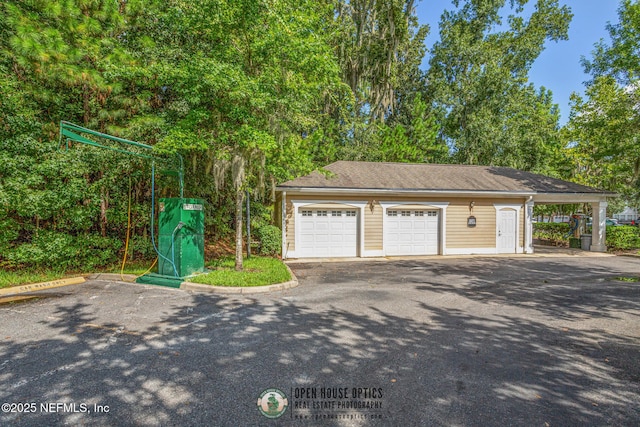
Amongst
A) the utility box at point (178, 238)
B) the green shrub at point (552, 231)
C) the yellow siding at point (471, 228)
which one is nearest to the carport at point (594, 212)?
the yellow siding at point (471, 228)

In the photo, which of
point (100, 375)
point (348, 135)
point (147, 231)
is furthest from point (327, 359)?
point (348, 135)

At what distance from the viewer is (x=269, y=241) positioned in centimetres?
1177

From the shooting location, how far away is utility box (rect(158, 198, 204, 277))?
23.8 feet

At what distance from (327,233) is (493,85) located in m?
17.6

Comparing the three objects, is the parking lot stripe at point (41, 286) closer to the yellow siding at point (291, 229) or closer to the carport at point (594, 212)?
the yellow siding at point (291, 229)

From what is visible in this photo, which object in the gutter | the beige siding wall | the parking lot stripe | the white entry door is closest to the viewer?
the parking lot stripe

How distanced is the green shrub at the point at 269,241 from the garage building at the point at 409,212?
→ 0.30 metres

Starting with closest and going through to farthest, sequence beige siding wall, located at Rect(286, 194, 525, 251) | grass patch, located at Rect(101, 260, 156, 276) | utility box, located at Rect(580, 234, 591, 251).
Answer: grass patch, located at Rect(101, 260, 156, 276), beige siding wall, located at Rect(286, 194, 525, 251), utility box, located at Rect(580, 234, 591, 251)

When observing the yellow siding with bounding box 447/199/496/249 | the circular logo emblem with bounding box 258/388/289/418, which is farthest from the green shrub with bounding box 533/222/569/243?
the circular logo emblem with bounding box 258/388/289/418

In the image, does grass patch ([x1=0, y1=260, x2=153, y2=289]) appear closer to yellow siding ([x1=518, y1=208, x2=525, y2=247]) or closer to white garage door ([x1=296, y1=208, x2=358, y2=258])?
white garage door ([x1=296, y1=208, x2=358, y2=258])

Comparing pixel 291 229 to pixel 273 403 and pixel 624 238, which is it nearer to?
pixel 273 403

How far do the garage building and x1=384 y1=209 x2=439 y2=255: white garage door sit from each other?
0.04 metres

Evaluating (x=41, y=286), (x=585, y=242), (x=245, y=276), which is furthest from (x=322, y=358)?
(x=585, y=242)

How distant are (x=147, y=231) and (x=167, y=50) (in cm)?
545
